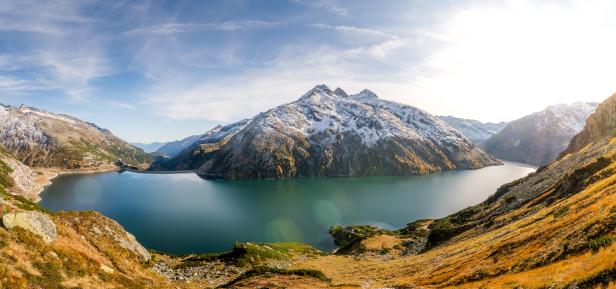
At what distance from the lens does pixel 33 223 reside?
93.8ft

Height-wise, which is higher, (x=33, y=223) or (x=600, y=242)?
(x=33, y=223)

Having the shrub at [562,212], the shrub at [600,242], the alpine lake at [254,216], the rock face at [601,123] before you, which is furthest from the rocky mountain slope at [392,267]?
the alpine lake at [254,216]

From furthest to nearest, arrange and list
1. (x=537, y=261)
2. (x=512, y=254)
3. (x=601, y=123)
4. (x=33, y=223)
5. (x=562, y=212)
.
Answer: (x=601, y=123), (x=562, y=212), (x=512, y=254), (x=33, y=223), (x=537, y=261)

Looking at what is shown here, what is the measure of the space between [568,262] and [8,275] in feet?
123

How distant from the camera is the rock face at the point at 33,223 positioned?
26.2 metres

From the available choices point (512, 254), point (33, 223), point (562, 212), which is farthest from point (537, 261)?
point (33, 223)

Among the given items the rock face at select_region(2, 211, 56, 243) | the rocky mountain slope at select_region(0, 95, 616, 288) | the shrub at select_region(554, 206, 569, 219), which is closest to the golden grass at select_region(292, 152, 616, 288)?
the rocky mountain slope at select_region(0, 95, 616, 288)

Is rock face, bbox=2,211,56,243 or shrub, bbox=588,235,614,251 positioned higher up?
rock face, bbox=2,211,56,243

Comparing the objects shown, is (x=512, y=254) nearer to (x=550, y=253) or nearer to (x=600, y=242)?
(x=550, y=253)

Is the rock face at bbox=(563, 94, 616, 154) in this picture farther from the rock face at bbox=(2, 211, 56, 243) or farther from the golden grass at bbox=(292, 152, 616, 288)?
the rock face at bbox=(2, 211, 56, 243)

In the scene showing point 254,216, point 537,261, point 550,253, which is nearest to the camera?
point 550,253

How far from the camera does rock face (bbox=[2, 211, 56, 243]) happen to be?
26.2 metres

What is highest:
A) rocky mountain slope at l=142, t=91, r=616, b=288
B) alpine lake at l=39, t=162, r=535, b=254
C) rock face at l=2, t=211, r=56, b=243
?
rock face at l=2, t=211, r=56, b=243

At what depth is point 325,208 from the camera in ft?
552
